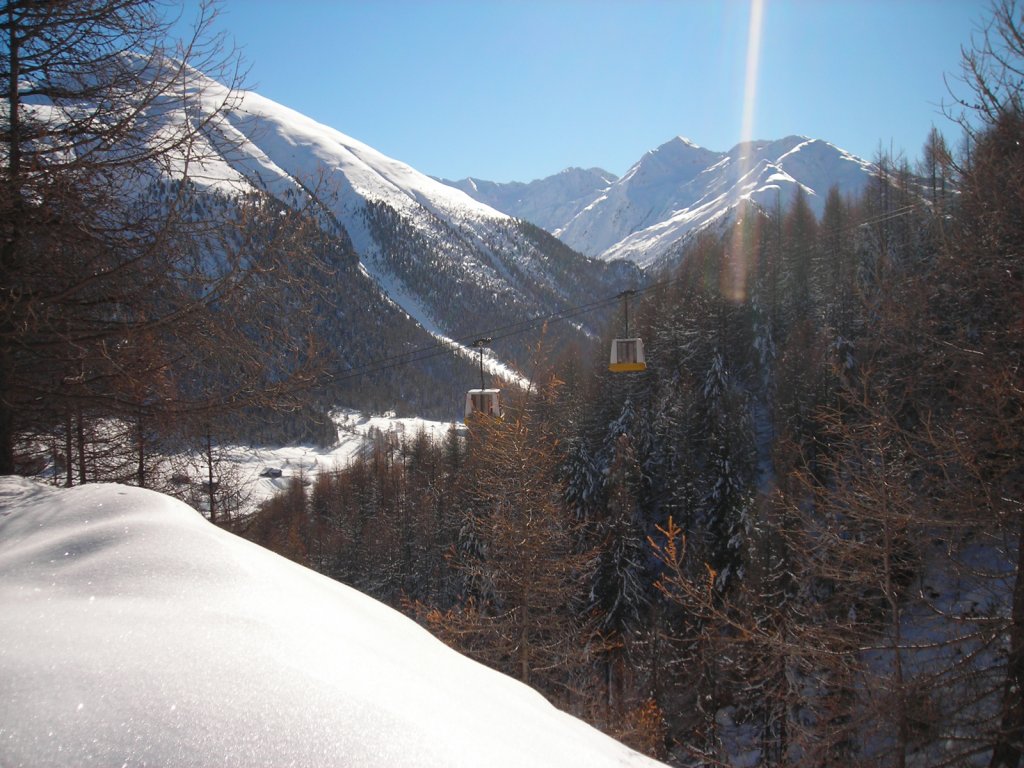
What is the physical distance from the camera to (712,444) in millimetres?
28859

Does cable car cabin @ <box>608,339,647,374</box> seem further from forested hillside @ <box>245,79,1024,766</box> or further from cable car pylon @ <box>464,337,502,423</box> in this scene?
cable car pylon @ <box>464,337,502,423</box>

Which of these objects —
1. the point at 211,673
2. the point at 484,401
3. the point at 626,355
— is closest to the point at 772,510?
the point at 626,355

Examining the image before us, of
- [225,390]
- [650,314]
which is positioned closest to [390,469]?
[650,314]

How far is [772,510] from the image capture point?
2303 cm

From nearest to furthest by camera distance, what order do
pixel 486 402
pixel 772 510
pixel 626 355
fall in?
pixel 486 402
pixel 626 355
pixel 772 510

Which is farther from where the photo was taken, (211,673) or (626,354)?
(626,354)

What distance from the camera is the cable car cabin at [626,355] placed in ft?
38.3

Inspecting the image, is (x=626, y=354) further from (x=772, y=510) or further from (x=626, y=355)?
(x=772, y=510)

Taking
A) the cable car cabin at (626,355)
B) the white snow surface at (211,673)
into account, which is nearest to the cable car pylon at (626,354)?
the cable car cabin at (626,355)

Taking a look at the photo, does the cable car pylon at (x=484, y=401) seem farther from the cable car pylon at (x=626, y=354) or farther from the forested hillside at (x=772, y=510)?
the cable car pylon at (x=626, y=354)

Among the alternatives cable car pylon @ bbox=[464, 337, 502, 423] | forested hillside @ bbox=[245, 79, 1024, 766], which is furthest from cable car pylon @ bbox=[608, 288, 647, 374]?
cable car pylon @ bbox=[464, 337, 502, 423]

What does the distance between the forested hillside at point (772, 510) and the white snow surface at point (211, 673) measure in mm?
3716

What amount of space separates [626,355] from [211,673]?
11032mm

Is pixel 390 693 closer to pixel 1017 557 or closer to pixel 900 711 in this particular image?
pixel 900 711
